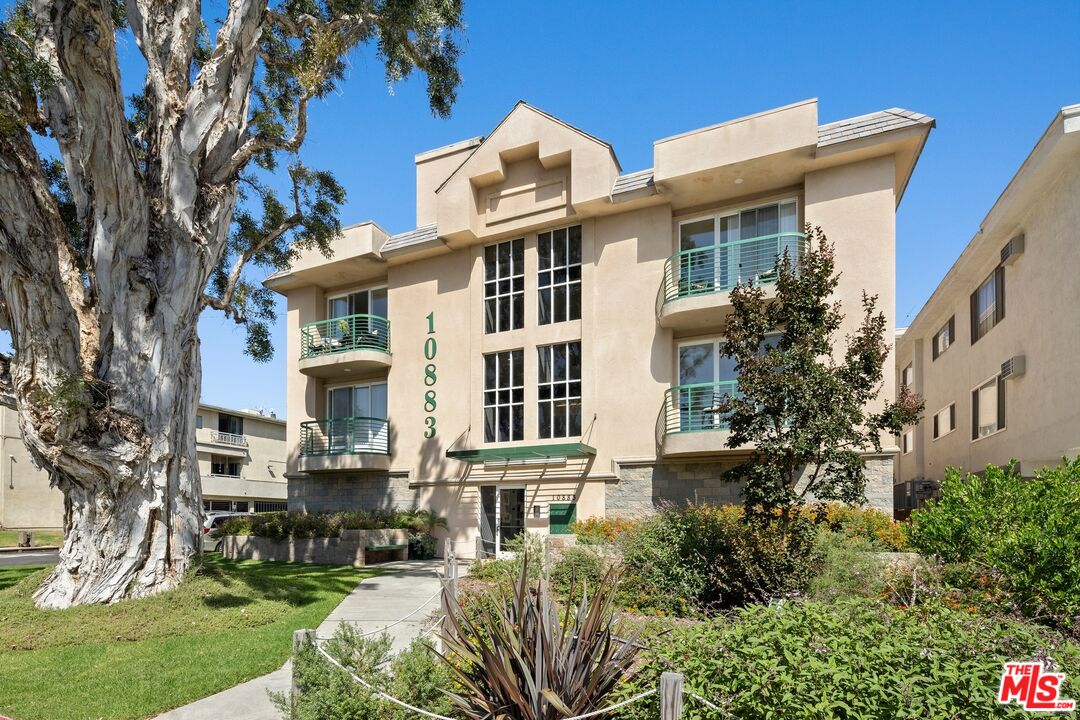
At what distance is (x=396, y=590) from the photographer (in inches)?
494

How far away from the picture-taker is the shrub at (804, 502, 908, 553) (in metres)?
11.1

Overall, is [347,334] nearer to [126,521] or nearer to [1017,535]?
[126,521]

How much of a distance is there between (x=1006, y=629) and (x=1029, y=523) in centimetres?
406

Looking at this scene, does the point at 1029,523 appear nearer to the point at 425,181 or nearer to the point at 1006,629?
the point at 1006,629

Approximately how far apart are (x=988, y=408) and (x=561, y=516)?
40.1ft

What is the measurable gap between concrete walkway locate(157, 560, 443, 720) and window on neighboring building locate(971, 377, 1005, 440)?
15122 mm

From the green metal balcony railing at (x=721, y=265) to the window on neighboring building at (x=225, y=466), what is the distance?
36996 millimetres

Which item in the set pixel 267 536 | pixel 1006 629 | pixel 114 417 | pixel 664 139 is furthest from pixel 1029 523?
pixel 267 536

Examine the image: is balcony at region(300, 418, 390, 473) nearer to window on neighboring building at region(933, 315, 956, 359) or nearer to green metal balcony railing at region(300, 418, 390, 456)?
green metal balcony railing at region(300, 418, 390, 456)

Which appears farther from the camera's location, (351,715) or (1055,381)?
(1055,381)

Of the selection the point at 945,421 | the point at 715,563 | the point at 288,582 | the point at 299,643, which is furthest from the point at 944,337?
the point at 299,643

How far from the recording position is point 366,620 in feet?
32.0

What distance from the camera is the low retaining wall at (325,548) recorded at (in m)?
17.0

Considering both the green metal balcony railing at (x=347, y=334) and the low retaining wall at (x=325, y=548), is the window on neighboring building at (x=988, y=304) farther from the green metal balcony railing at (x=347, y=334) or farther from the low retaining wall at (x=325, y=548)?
the green metal balcony railing at (x=347, y=334)
